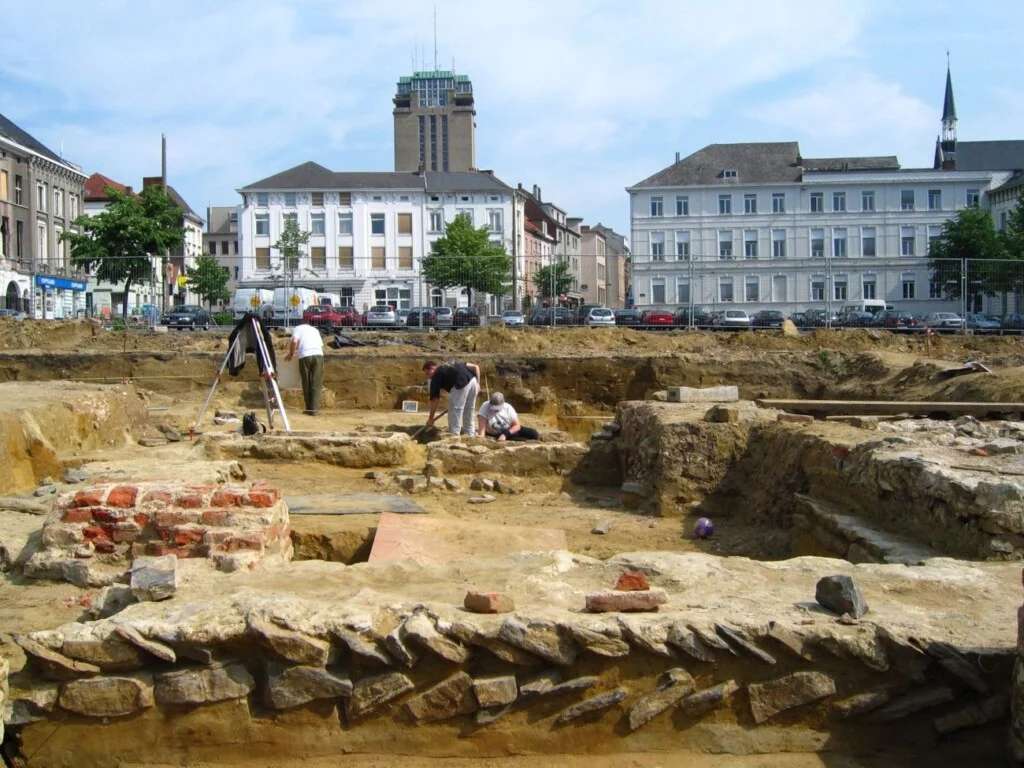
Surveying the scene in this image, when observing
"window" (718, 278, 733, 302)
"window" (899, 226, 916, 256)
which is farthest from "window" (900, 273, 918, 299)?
"window" (899, 226, 916, 256)

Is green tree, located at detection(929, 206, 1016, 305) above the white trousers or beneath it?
above

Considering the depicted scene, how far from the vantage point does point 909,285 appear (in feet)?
97.1

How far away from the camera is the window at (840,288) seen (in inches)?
1160

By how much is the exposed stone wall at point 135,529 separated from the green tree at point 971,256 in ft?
81.0

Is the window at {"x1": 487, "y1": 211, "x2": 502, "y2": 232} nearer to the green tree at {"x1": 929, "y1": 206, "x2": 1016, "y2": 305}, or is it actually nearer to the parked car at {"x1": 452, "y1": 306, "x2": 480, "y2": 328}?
the green tree at {"x1": 929, "y1": 206, "x2": 1016, "y2": 305}

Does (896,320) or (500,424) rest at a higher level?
(896,320)

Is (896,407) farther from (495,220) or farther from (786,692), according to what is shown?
(495,220)

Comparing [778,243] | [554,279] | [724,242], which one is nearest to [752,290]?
[554,279]

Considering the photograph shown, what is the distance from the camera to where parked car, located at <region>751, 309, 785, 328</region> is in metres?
25.5

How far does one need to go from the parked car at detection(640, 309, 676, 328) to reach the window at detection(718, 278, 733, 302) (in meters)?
4.98

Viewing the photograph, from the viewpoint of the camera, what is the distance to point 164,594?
4441 mm

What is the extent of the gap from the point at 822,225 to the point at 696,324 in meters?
27.7

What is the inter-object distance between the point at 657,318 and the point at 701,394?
1449 cm

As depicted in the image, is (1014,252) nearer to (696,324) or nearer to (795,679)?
(696,324)
